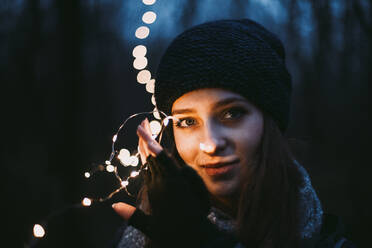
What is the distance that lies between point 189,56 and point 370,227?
4.19m

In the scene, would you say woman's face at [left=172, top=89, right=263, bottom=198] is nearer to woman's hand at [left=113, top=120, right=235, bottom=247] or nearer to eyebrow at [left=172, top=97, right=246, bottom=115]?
eyebrow at [left=172, top=97, right=246, bottom=115]

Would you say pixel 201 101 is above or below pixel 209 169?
above

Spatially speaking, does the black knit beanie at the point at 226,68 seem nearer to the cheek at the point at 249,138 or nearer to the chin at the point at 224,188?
the cheek at the point at 249,138

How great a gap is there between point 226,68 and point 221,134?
337 mm

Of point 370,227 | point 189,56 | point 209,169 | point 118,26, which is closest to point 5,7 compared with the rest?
point 118,26

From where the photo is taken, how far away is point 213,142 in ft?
3.96

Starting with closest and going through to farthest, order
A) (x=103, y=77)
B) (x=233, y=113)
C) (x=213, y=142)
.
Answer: (x=213, y=142), (x=233, y=113), (x=103, y=77)

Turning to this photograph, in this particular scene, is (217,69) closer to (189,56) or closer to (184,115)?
(189,56)

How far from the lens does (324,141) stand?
190 inches

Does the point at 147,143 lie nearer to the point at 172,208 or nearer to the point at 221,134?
the point at 172,208

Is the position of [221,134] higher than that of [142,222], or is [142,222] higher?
[221,134]

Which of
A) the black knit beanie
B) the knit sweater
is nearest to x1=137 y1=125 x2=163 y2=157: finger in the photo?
the black knit beanie

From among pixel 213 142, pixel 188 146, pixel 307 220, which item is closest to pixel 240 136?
pixel 213 142

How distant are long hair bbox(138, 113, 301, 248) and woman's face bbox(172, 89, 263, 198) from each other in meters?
0.05
